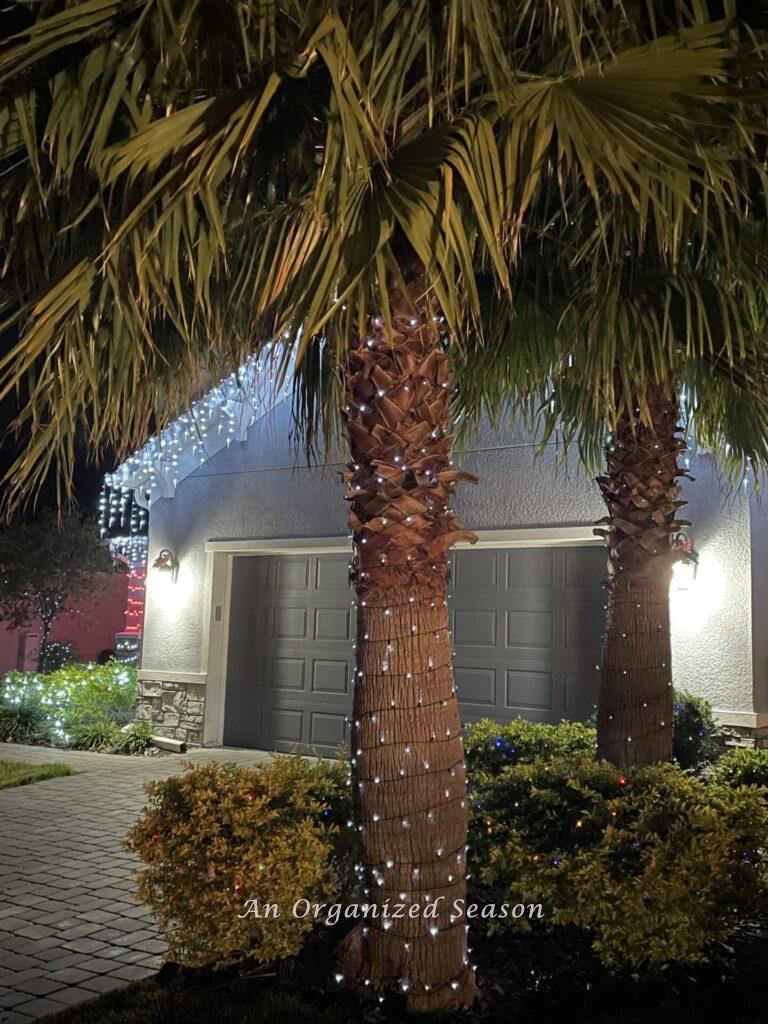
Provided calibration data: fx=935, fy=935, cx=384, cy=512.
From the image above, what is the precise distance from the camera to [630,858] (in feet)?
Answer: 15.1

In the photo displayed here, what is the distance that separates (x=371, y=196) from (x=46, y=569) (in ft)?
61.4

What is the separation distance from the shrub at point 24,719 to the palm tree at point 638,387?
8.98m

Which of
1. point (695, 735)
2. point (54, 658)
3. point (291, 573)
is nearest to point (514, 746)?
point (695, 735)

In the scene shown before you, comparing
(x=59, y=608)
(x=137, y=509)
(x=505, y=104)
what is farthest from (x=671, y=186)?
(x=59, y=608)

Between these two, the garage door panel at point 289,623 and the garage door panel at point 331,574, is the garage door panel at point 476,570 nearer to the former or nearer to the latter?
the garage door panel at point 331,574

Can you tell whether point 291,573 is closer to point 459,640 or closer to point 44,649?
point 459,640

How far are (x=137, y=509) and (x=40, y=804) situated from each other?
12586 millimetres

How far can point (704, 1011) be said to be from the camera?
404 cm

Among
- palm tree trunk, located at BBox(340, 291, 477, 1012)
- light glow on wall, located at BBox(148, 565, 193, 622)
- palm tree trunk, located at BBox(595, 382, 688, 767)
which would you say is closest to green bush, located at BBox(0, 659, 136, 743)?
light glow on wall, located at BBox(148, 565, 193, 622)

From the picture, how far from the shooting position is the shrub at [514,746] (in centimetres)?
709

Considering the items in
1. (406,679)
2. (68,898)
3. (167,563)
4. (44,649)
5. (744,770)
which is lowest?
(68,898)

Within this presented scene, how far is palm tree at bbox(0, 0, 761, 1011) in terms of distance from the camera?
3113mm

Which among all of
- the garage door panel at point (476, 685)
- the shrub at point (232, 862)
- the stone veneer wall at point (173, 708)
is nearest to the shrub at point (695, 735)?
the garage door panel at point (476, 685)

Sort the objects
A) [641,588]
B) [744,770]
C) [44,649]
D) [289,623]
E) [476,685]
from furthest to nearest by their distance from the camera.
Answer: [44,649] → [289,623] → [476,685] → [744,770] → [641,588]
